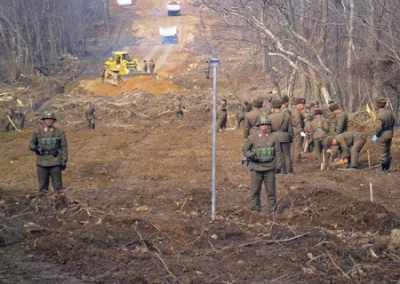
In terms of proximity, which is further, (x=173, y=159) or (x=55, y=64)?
(x=55, y=64)

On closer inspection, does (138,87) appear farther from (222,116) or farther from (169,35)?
(169,35)

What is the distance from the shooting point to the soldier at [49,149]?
1152 cm

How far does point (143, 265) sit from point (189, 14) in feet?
248

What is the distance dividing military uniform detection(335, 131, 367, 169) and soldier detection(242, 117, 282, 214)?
4.64m

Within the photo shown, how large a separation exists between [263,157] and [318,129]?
559 centimetres

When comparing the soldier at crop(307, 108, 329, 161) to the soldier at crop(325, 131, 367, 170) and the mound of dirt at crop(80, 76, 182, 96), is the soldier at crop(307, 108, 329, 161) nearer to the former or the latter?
the soldier at crop(325, 131, 367, 170)

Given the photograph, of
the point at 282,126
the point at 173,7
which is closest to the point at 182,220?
the point at 282,126

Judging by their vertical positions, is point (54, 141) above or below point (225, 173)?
above

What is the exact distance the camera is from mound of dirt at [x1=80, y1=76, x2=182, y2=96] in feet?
124

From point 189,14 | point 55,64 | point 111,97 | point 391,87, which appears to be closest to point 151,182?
point 391,87

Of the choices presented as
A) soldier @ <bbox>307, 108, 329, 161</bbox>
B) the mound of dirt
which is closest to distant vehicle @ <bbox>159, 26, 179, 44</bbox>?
the mound of dirt

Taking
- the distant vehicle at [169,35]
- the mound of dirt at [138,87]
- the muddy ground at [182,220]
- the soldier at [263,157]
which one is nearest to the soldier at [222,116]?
the muddy ground at [182,220]

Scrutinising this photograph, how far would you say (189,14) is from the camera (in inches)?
3174

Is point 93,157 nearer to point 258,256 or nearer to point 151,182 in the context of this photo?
point 151,182
